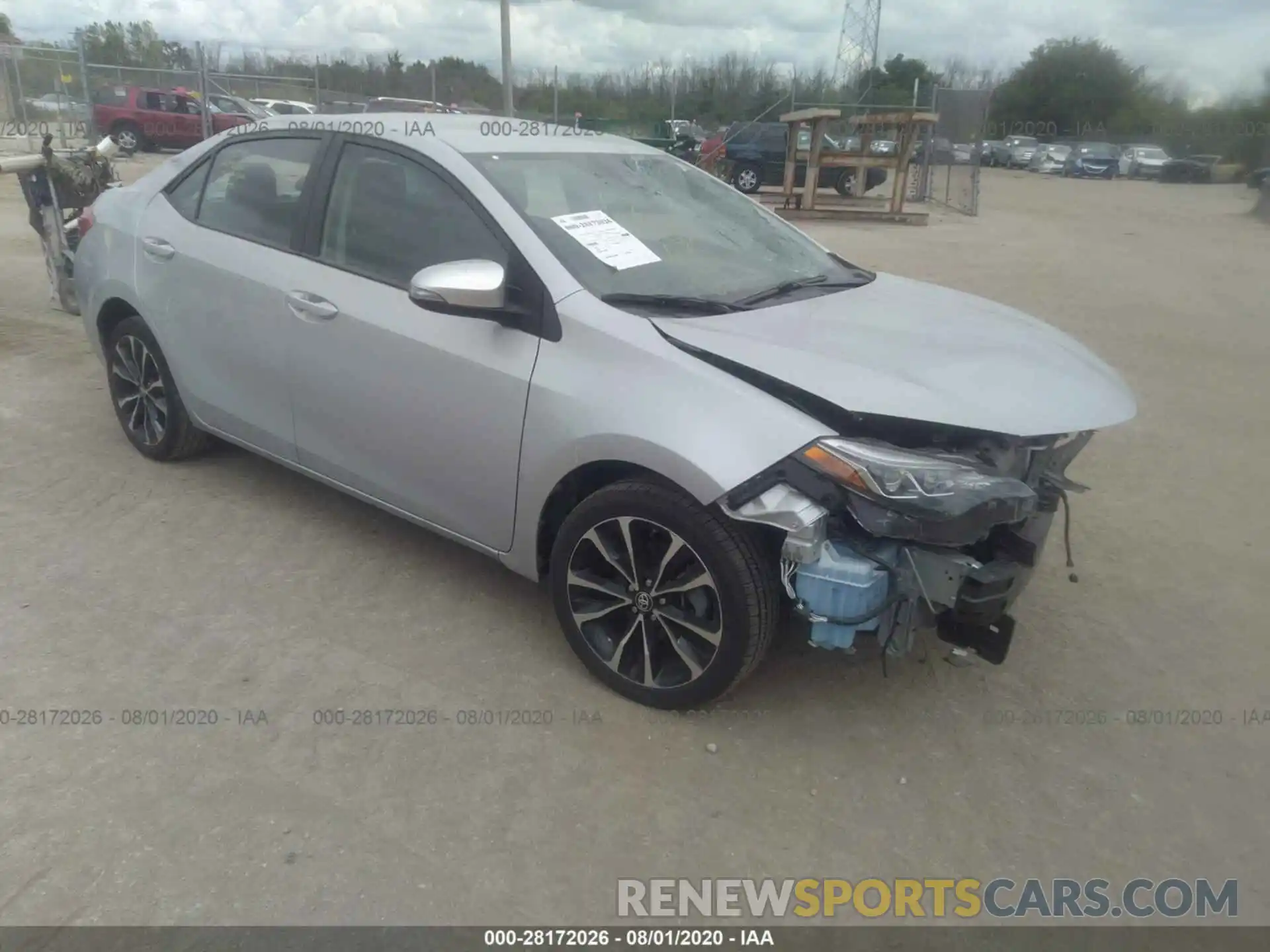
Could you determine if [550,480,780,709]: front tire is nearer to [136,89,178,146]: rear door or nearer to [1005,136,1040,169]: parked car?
[136,89,178,146]: rear door

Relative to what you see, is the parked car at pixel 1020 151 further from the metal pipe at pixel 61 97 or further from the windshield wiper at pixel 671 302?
the windshield wiper at pixel 671 302

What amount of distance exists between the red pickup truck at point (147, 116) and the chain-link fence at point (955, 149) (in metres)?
16.3

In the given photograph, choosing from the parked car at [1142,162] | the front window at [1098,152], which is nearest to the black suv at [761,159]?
the parked car at [1142,162]

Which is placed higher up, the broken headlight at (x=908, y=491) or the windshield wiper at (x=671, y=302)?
the windshield wiper at (x=671, y=302)

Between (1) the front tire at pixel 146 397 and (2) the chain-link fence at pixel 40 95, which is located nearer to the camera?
(1) the front tire at pixel 146 397

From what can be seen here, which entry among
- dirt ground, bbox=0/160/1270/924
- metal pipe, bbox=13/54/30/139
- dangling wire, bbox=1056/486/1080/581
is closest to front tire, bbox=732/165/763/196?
metal pipe, bbox=13/54/30/139

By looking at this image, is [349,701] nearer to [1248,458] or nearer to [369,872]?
[369,872]

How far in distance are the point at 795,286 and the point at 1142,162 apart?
37952 mm

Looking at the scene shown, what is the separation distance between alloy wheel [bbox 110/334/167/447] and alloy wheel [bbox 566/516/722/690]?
2.58 meters

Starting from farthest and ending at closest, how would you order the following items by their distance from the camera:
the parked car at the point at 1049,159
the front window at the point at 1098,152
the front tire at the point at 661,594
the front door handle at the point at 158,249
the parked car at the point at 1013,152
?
the parked car at the point at 1013,152 → the parked car at the point at 1049,159 → the front window at the point at 1098,152 → the front door handle at the point at 158,249 → the front tire at the point at 661,594

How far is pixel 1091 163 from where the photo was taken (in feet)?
119

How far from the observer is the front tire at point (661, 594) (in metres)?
2.81

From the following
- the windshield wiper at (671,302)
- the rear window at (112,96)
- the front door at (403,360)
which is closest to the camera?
the windshield wiper at (671,302)

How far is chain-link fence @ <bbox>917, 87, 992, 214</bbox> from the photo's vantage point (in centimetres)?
2058
